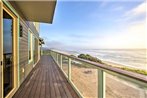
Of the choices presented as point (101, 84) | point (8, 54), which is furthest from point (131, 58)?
point (8, 54)

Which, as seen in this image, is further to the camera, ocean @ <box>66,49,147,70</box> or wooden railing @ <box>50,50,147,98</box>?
ocean @ <box>66,49,147,70</box>

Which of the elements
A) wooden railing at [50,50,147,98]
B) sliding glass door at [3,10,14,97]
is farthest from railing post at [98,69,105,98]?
sliding glass door at [3,10,14,97]

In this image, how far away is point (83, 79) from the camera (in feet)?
11.7

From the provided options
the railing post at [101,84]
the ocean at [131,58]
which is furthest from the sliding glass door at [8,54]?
the ocean at [131,58]

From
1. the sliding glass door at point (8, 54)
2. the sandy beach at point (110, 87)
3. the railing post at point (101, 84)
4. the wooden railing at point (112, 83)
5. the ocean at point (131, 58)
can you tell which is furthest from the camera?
the ocean at point (131, 58)

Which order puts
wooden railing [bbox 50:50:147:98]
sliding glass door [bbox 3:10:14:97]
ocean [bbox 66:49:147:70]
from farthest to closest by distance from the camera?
ocean [bbox 66:49:147:70]
sliding glass door [bbox 3:10:14:97]
wooden railing [bbox 50:50:147:98]

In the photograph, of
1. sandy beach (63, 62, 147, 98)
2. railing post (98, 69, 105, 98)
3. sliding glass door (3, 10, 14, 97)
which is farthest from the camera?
sliding glass door (3, 10, 14, 97)

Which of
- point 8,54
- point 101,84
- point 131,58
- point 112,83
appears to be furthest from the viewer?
point 131,58

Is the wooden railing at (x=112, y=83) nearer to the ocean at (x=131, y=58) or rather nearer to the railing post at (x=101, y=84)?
the railing post at (x=101, y=84)

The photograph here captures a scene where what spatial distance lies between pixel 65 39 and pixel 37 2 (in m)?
29.9

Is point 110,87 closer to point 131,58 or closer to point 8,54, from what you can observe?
point 8,54

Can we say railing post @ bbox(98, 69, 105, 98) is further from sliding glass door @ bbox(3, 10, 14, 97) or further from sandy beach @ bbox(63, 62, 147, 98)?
sliding glass door @ bbox(3, 10, 14, 97)

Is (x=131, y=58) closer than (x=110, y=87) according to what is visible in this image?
No

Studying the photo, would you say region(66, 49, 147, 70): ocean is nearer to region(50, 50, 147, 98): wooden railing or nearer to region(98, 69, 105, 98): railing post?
region(50, 50, 147, 98): wooden railing
